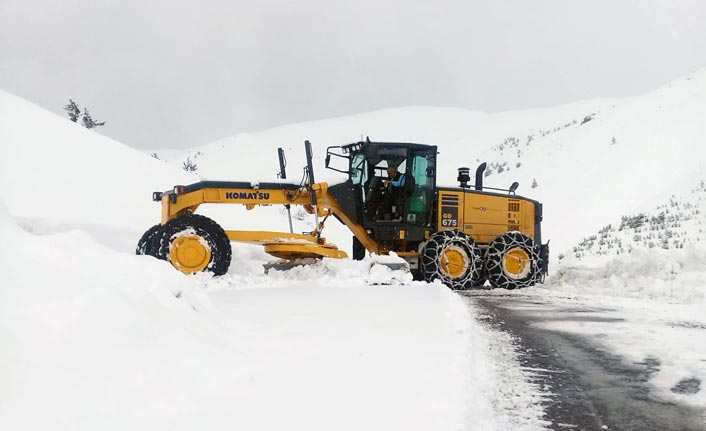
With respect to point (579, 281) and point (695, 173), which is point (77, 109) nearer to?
point (579, 281)

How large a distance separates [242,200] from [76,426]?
30.0ft

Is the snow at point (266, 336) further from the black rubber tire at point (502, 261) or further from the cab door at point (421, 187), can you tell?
the cab door at point (421, 187)

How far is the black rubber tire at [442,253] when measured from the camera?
38.8ft

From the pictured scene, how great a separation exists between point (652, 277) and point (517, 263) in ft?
7.97

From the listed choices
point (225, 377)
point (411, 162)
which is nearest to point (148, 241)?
point (411, 162)

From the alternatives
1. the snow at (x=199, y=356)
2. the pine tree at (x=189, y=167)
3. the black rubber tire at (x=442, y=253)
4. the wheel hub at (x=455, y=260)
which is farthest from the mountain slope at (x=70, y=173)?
the pine tree at (x=189, y=167)

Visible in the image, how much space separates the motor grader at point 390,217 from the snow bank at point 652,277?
3.59ft

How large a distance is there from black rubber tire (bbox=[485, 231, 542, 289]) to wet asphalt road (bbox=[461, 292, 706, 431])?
478cm

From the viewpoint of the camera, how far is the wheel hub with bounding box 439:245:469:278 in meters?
12.0

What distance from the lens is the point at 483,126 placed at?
6988 cm

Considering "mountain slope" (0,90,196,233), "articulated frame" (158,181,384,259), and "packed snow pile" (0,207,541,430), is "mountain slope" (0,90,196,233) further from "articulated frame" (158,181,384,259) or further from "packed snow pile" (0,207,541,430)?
"packed snow pile" (0,207,541,430)

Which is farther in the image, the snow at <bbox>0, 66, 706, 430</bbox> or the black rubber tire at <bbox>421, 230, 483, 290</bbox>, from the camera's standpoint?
the black rubber tire at <bbox>421, 230, 483, 290</bbox>

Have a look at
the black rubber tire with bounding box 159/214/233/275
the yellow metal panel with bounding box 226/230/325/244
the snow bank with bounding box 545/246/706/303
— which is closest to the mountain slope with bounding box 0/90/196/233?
the black rubber tire with bounding box 159/214/233/275

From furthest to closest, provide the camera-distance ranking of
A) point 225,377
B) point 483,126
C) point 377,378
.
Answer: point 483,126 < point 377,378 < point 225,377
